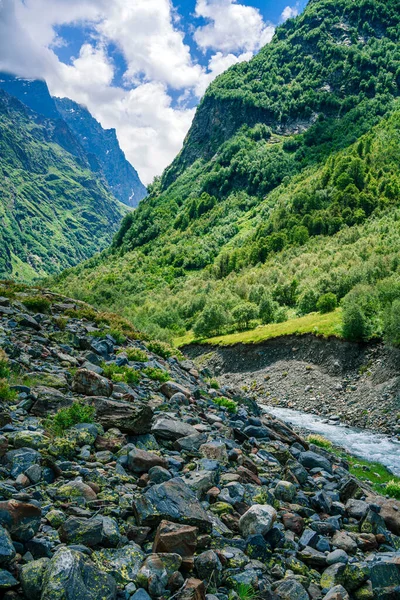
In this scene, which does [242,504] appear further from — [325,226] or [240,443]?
[325,226]

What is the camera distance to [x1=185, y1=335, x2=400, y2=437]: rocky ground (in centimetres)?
4725

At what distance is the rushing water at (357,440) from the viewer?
30.9m

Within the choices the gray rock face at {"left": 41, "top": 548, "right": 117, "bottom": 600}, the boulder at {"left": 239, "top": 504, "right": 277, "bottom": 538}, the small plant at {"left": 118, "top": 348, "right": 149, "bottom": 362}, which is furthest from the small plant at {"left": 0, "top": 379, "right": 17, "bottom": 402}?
the small plant at {"left": 118, "top": 348, "right": 149, "bottom": 362}

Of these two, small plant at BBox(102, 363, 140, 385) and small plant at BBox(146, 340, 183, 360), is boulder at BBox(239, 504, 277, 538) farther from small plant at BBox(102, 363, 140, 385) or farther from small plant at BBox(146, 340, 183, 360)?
small plant at BBox(146, 340, 183, 360)

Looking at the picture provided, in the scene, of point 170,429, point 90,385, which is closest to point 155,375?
point 90,385

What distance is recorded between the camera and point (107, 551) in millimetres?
6629

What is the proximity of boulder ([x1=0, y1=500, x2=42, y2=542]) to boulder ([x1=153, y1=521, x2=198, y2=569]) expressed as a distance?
2055mm

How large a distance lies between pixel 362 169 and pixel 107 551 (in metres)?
195

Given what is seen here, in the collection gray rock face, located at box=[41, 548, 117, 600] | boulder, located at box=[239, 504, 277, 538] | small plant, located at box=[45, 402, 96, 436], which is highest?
small plant, located at box=[45, 402, 96, 436]

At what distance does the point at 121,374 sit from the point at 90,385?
10.6 ft

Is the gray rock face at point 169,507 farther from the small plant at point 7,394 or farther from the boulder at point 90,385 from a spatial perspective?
the boulder at point 90,385

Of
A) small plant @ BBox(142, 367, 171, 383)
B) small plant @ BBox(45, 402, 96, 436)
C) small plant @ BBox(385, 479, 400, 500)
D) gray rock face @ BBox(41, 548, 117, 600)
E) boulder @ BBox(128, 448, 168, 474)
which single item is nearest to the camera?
gray rock face @ BBox(41, 548, 117, 600)

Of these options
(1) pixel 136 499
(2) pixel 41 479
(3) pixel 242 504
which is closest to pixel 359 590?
(3) pixel 242 504

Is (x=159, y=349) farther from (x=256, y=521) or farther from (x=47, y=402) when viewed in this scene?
(x=256, y=521)
